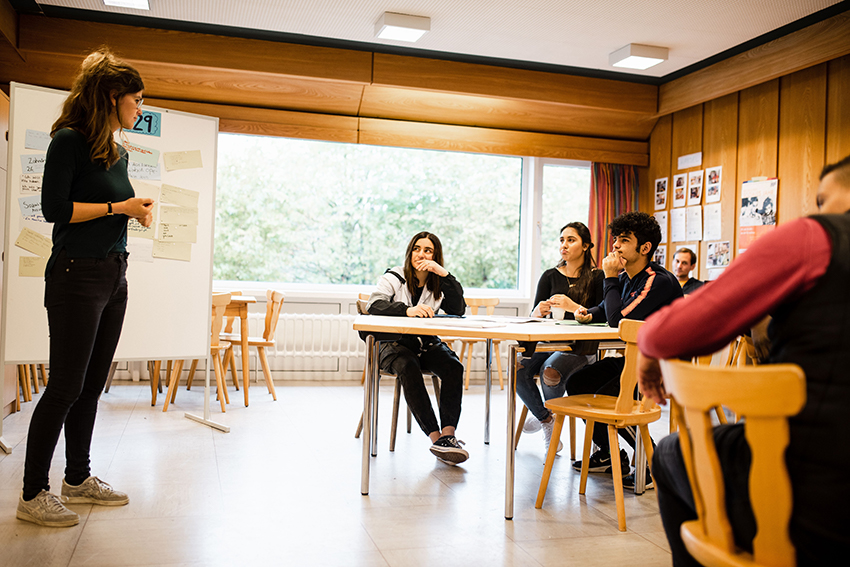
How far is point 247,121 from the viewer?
17.0 ft

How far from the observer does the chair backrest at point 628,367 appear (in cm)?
210

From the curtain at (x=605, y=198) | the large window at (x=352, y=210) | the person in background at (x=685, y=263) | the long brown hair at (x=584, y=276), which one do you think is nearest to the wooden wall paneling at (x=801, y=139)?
the person in background at (x=685, y=263)

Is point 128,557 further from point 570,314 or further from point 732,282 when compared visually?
point 570,314

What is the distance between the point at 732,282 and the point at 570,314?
2596mm

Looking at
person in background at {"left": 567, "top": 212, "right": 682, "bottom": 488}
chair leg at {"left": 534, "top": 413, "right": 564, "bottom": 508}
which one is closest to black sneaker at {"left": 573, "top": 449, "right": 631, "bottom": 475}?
person in background at {"left": 567, "top": 212, "right": 682, "bottom": 488}

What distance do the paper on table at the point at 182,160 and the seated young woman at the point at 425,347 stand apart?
1228mm

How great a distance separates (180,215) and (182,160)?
29 centimetres

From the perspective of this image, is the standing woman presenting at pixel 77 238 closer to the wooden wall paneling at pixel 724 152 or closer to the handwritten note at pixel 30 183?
the handwritten note at pixel 30 183

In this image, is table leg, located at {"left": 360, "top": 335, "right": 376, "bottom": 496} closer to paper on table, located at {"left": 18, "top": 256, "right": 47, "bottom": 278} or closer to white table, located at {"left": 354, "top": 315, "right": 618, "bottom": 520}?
white table, located at {"left": 354, "top": 315, "right": 618, "bottom": 520}

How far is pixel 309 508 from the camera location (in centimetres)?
234

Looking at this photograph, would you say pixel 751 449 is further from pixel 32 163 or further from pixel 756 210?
pixel 756 210

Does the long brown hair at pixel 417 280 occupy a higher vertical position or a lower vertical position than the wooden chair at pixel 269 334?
higher

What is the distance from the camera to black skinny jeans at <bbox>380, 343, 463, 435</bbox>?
2953mm

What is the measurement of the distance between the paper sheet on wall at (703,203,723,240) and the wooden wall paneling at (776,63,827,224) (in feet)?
1.68
